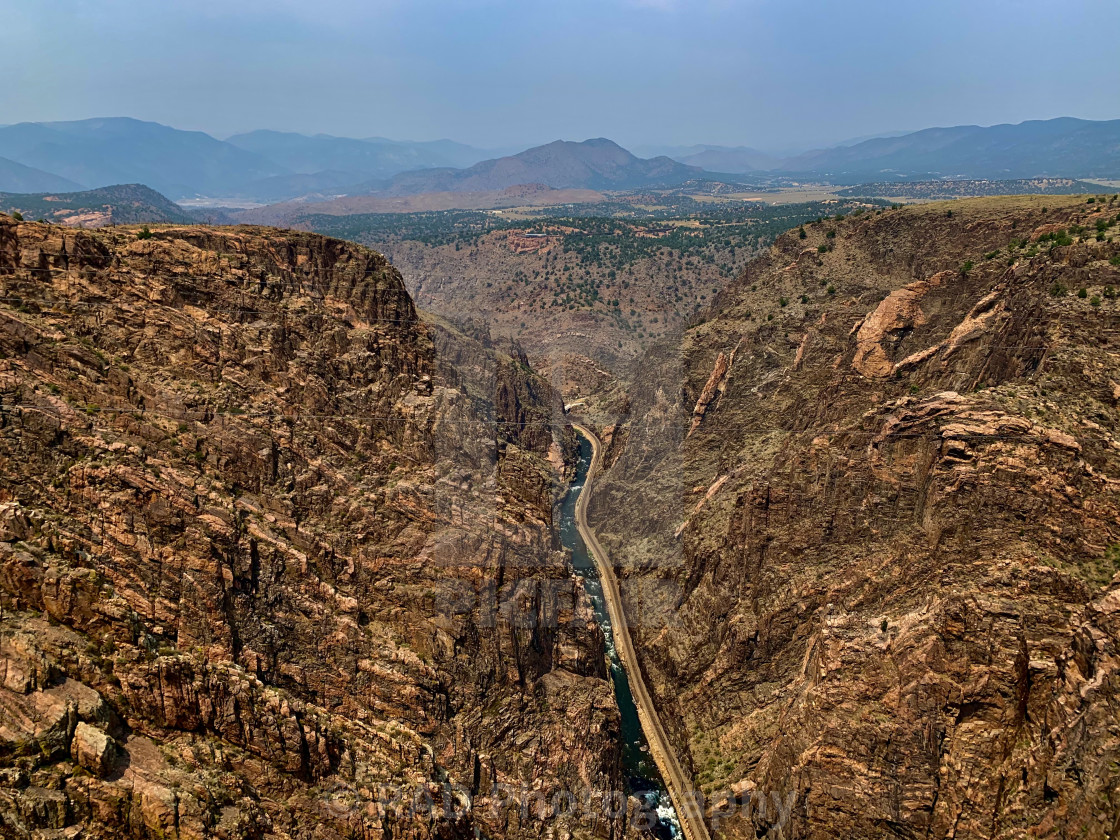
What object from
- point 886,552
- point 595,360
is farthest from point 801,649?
point 595,360

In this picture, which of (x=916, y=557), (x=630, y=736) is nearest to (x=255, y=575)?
(x=630, y=736)

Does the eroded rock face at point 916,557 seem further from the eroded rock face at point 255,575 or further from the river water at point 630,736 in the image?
the eroded rock face at point 255,575

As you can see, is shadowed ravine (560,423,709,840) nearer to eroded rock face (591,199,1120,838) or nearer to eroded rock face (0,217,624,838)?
eroded rock face (591,199,1120,838)

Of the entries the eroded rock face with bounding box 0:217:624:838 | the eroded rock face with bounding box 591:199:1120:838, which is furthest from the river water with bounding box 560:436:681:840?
the eroded rock face with bounding box 0:217:624:838

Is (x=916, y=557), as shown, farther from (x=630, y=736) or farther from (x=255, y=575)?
(x=255, y=575)

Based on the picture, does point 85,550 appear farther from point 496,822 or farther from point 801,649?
point 801,649
